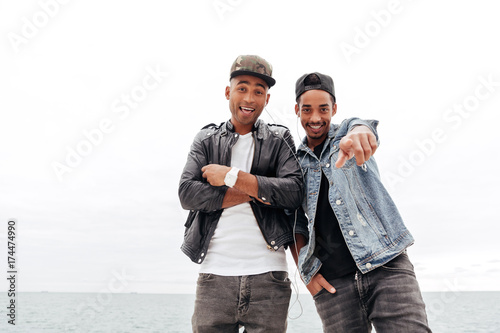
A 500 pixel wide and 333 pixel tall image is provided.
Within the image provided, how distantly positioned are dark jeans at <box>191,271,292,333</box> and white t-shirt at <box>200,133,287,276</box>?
0.07 metres

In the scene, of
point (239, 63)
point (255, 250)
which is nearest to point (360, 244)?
point (255, 250)

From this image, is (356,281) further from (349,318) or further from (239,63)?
(239,63)

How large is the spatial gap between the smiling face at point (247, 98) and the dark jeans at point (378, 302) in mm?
1515

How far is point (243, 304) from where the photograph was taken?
300 centimetres

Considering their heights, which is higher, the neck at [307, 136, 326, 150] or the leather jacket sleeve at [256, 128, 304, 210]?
the neck at [307, 136, 326, 150]

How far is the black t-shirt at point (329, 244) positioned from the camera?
3.13 m

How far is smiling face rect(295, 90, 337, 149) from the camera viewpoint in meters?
3.42

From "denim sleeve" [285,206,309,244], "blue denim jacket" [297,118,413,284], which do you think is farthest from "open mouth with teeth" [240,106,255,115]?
"denim sleeve" [285,206,309,244]

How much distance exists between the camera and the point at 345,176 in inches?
126

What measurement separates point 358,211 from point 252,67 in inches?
56.7

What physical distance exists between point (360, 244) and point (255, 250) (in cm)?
80

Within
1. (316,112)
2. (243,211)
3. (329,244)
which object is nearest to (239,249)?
(243,211)

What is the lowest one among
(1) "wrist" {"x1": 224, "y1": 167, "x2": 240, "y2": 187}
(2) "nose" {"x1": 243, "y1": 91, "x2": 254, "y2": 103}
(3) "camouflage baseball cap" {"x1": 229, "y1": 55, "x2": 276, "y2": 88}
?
(1) "wrist" {"x1": 224, "y1": 167, "x2": 240, "y2": 187}

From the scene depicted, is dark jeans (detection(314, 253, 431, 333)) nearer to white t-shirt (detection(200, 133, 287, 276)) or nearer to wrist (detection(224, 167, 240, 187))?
white t-shirt (detection(200, 133, 287, 276))
